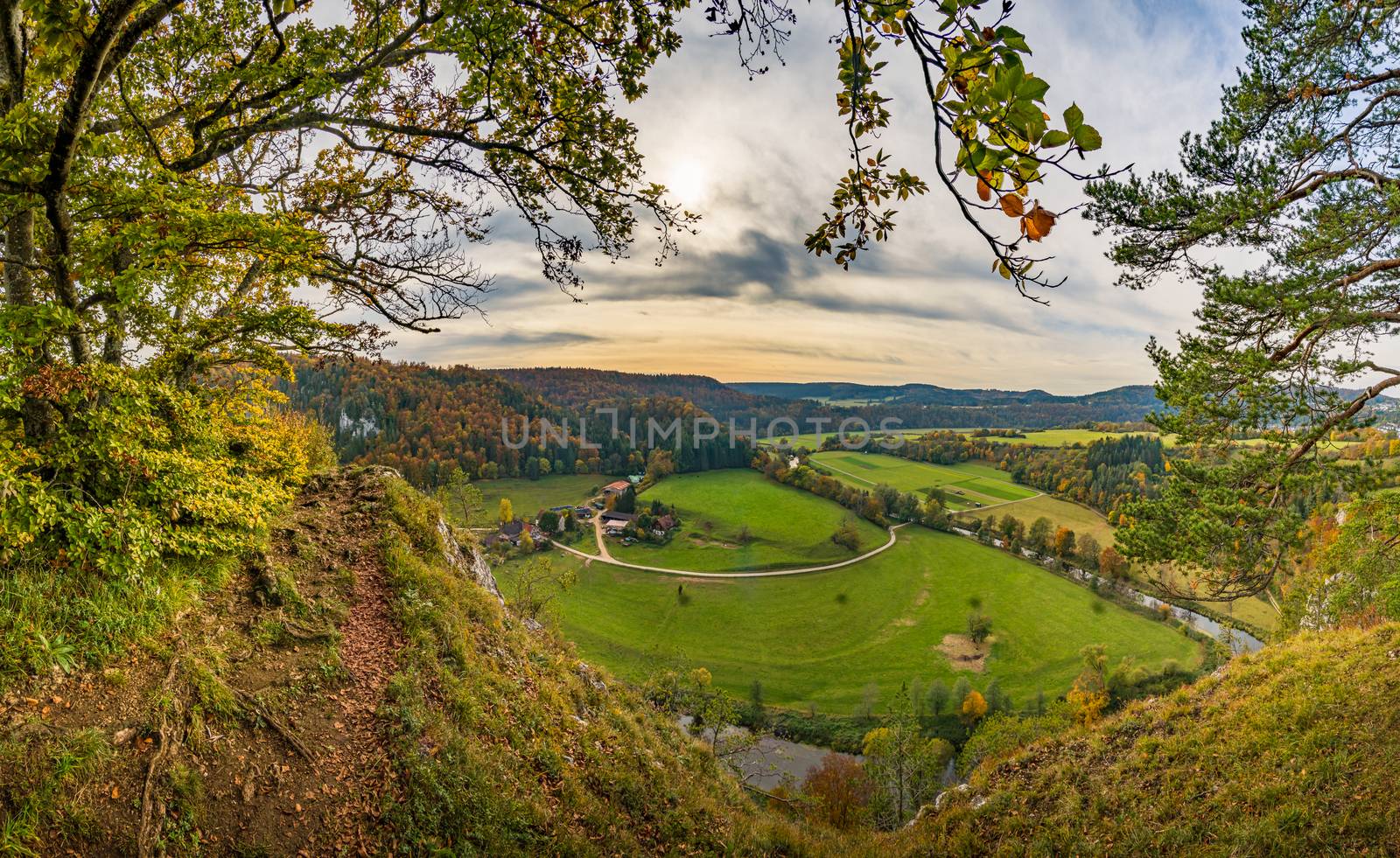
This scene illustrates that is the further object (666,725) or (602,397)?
(602,397)

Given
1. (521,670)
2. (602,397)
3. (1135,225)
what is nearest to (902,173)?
(521,670)

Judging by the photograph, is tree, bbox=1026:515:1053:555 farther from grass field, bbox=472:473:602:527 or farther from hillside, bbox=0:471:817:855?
hillside, bbox=0:471:817:855

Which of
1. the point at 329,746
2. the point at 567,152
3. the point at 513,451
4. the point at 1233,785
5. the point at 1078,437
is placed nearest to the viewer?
the point at 329,746

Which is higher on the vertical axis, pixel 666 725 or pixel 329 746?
pixel 329 746

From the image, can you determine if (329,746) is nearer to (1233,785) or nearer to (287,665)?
(287,665)

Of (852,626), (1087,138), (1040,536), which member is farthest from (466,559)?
(1040,536)

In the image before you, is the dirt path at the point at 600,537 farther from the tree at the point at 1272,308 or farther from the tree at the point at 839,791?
the tree at the point at 1272,308

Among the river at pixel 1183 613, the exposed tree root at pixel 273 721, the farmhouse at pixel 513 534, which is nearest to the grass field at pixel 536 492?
the farmhouse at pixel 513 534

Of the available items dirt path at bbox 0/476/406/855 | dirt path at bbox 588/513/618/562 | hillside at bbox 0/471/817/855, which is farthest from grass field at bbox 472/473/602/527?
dirt path at bbox 0/476/406/855

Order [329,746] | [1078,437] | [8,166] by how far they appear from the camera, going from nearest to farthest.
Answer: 1. [8,166]
2. [329,746]
3. [1078,437]
